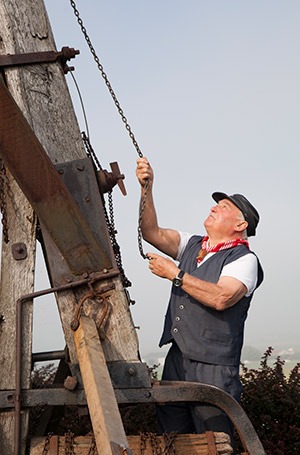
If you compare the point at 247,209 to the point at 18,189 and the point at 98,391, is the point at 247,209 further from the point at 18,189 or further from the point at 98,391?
the point at 98,391

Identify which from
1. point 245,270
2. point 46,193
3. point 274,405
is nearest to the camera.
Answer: point 46,193

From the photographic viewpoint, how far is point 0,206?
4164mm

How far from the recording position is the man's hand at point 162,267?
413cm

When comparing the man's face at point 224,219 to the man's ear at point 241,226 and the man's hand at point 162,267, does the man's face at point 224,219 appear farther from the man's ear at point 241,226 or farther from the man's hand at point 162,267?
the man's hand at point 162,267

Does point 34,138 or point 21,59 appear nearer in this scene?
point 34,138

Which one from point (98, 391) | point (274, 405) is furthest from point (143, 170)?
point (274, 405)

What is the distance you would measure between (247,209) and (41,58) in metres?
1.68

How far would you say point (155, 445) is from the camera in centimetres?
375

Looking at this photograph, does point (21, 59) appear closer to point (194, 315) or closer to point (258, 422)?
point (194, 315)

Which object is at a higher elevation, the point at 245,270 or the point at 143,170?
the point at 143,170

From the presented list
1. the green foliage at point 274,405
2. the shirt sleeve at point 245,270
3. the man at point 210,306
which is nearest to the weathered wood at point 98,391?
the man at point 210,306

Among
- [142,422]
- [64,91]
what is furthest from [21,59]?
[142,422]

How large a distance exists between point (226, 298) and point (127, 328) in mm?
648

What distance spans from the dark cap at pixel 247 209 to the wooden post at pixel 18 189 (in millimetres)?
1139
